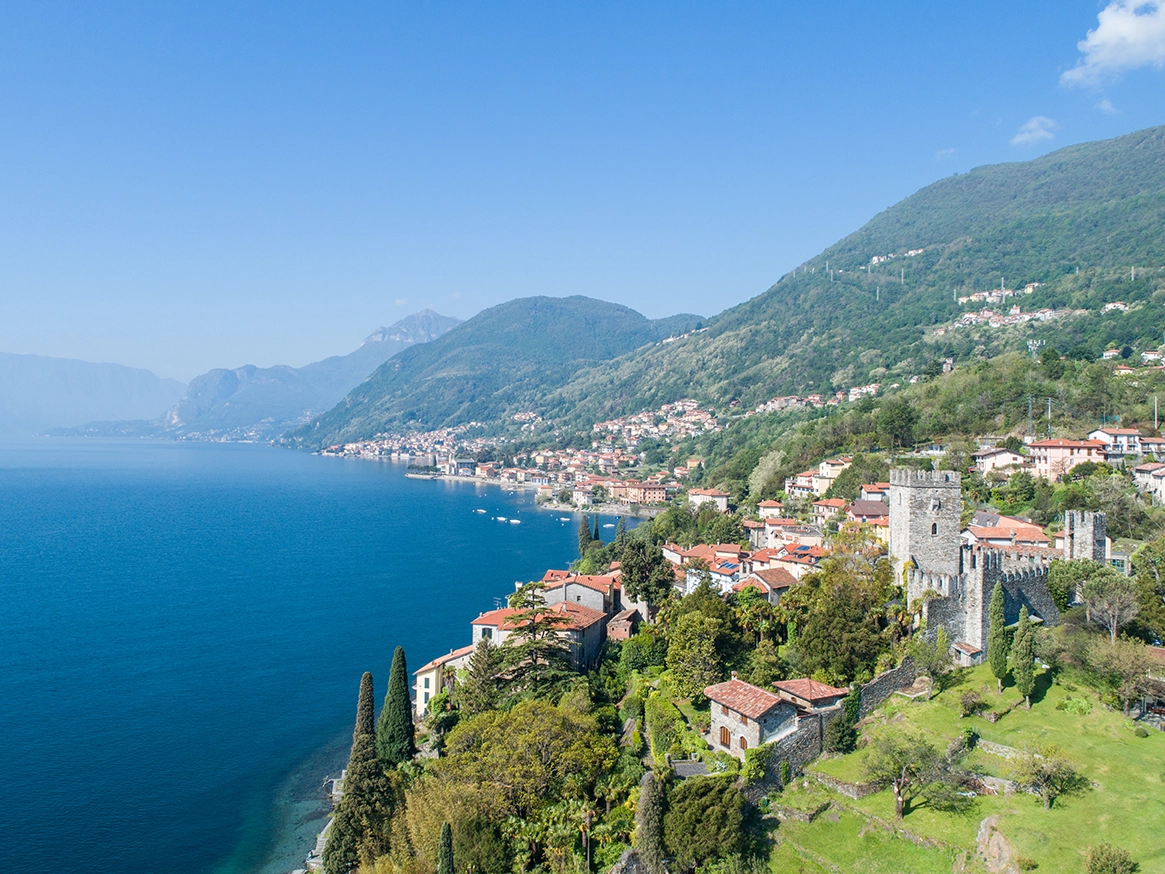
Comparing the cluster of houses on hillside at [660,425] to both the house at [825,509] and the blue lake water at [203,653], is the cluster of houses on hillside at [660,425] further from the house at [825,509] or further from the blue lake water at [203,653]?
the house at [825,509]

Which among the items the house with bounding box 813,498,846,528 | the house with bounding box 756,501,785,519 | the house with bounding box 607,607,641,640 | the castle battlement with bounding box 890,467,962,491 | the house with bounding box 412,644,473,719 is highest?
the castle battlement with bounding box 890,467,962,491

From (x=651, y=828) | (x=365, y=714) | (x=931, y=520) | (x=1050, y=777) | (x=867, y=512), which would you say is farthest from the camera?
(x=867, y=512)

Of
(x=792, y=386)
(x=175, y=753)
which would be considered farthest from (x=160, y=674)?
(x=792, y=386)

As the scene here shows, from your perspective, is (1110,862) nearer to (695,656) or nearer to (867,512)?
(695,656)

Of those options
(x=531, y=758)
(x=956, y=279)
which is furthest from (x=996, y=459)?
(x=956, y=279)

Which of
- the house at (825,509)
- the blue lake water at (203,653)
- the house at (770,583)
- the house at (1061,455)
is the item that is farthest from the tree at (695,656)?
the house at (1061,455)

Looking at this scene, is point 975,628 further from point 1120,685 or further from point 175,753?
point 175,753

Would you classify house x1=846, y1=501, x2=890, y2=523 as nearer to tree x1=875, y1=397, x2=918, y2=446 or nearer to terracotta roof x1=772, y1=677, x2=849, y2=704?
terracotta roof x1=772, y1=677, x2=849, y2=704

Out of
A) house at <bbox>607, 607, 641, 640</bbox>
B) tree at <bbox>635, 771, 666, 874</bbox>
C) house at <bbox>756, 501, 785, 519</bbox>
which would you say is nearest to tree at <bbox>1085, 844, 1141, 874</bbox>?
tree at <bbox>635, 771, 666, 874</bbox>
